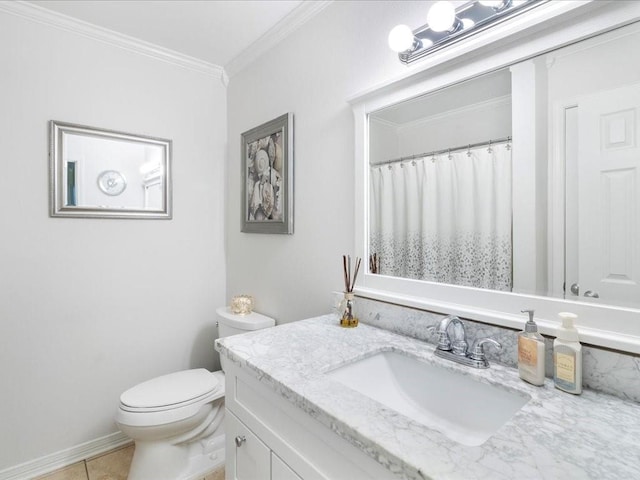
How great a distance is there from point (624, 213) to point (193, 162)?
2203 millimetres

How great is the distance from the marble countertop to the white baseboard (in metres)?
1.55

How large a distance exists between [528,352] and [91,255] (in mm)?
2097

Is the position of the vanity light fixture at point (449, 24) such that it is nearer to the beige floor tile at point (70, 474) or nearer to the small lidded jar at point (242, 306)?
the small lidded jar at point (242, 306)

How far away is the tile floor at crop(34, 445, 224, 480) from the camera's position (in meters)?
1.66

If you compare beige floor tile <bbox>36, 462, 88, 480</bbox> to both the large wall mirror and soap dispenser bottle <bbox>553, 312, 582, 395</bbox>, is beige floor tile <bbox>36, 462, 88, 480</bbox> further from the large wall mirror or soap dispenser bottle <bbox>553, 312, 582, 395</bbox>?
soap dispenser bottle <bbox>553, 312, 582, 395</bbox>

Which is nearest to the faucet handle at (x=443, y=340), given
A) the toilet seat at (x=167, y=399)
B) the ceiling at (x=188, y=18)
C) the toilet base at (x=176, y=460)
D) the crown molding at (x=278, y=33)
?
the toilet seat at (x=167, y=399)

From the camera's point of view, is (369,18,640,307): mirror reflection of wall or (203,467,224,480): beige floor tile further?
(203,467,224,480): beige floor tile

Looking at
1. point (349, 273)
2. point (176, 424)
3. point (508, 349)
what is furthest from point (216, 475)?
point (508, 349)

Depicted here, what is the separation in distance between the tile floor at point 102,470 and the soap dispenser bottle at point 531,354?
1585 mm

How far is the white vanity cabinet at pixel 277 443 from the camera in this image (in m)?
0.65

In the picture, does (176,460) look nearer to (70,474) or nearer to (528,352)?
(70,474)

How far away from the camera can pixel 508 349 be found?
A: 0.90 metres

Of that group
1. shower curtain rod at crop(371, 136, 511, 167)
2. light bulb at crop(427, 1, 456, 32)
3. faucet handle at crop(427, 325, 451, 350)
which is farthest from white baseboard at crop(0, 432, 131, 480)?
light bulb at crop(427, 1, 456, 32)

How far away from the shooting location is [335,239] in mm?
1502
